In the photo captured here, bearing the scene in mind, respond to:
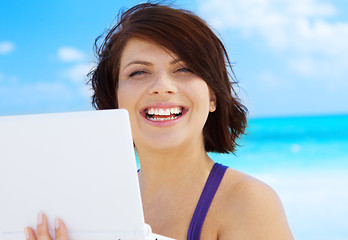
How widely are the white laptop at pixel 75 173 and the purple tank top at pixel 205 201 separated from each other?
0.53 meters

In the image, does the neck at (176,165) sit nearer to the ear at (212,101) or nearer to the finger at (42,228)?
the ear at (212,101)

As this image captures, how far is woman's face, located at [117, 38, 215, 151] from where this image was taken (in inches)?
70.9

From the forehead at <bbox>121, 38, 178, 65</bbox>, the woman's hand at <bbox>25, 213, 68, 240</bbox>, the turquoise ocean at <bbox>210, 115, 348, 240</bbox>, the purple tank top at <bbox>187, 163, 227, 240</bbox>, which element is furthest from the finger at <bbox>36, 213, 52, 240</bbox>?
the turquoise ocean at <bbox>210, 115, 348, 240</bbox>

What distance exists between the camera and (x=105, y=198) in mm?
1173

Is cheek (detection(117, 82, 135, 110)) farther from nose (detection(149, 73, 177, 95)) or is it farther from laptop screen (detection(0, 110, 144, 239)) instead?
laptop screen (detection(0, 110, 144, 239))

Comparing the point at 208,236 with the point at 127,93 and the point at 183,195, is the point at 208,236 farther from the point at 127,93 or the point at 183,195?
the point at 127,93

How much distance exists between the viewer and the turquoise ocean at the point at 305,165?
6.93 m

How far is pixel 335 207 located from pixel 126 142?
24.4ft

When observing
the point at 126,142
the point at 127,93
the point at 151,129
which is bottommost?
the point at 126,142

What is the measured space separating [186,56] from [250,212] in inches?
26.0

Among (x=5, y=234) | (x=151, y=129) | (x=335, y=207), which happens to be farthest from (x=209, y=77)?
(x=335, y=207)

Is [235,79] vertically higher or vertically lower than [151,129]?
higher

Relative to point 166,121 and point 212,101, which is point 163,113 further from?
point 212,101

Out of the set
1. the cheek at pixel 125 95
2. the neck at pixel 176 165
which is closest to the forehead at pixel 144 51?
the cheek at pixel 125 95
